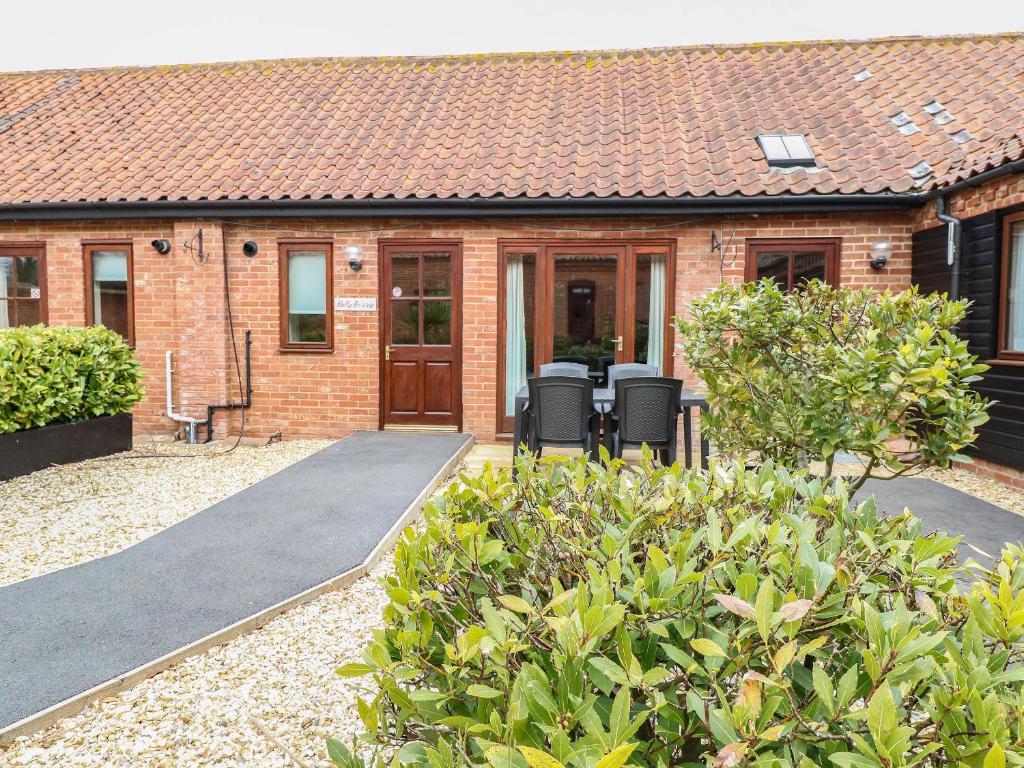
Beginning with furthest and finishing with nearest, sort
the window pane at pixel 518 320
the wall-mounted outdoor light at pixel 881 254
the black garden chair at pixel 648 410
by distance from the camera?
the window pane at pixel 518 320
the wall-mounted outdoor light at pixel 881 254
the black garden chair at pixel 648 410

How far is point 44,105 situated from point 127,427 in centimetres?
671

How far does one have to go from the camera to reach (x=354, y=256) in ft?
25.8

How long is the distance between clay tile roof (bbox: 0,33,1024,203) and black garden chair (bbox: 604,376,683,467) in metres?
2.68

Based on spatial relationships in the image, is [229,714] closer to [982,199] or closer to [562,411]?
[562,411]

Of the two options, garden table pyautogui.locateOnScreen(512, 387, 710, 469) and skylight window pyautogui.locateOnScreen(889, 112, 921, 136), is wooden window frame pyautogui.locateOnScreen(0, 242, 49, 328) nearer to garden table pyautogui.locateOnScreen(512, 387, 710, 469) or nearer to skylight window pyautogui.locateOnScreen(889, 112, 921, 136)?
garden table pyautogui.locateOnScreen(512, 387, 710, 469)

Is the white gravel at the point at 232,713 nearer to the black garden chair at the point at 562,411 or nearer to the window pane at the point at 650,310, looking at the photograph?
the black garden chair at the point at 562,411

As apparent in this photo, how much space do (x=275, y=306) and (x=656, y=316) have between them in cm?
476

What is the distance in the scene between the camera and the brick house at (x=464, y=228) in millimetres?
7344

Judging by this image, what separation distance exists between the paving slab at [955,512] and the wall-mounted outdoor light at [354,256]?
19.5 ft

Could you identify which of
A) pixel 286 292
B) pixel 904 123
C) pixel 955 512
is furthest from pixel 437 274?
pixel 904 123

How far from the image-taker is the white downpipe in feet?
26.2

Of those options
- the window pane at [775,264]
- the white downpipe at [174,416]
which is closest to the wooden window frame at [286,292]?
the white downpipe at [174,416]

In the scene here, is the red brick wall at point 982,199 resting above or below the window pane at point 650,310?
above

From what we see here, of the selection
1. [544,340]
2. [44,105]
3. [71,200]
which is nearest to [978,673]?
[544,340]
